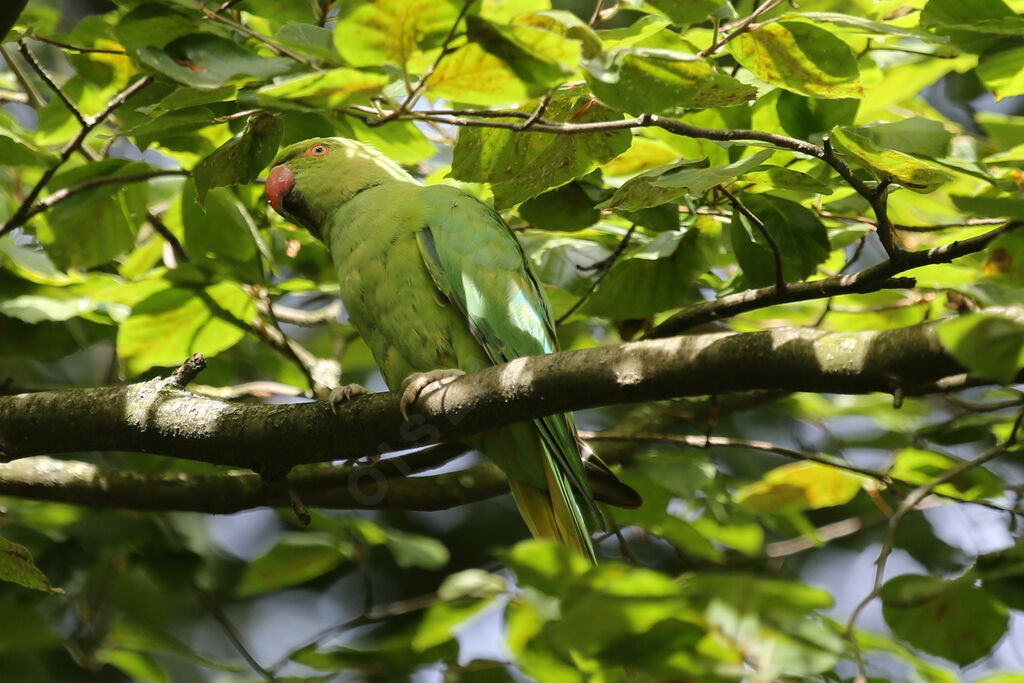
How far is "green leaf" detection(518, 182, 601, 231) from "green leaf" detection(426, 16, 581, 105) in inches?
31.7

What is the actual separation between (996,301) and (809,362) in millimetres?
636

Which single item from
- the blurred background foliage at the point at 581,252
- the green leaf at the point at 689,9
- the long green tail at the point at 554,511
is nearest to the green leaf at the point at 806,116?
the blurred background foliage at the point at 581,252

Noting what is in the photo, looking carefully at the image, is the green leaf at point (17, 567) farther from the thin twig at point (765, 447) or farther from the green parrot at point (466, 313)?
the thin twig at point (765, 447)

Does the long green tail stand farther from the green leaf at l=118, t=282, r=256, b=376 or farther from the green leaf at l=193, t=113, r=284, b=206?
the green leaf at l=193, t=113, r=284, b=206

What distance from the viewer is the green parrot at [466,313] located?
Result: 2.86 m

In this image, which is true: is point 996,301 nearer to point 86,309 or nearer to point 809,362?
point 809,362

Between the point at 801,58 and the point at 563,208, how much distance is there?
72 centimetres

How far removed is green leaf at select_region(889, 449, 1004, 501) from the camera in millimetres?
2723

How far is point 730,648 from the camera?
1.39 m

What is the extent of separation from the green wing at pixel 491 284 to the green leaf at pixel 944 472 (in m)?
1.05

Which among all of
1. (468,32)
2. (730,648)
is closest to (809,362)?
(730,648)

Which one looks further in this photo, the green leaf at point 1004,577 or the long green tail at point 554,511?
the long green tail at point 554,511

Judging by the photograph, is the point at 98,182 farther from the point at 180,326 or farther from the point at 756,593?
the point at 756,593

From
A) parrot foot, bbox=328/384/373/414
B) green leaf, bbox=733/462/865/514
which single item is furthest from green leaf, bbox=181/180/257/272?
green leaf, bbox=733/462/865/514
